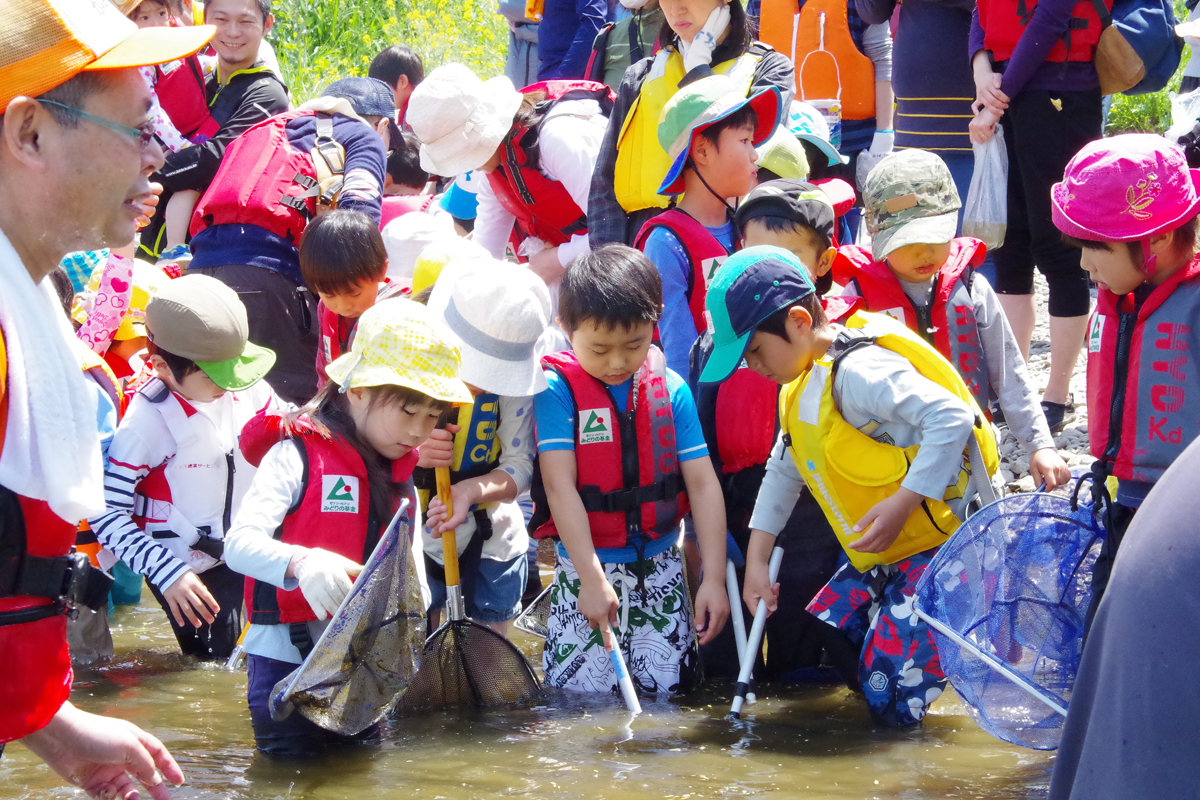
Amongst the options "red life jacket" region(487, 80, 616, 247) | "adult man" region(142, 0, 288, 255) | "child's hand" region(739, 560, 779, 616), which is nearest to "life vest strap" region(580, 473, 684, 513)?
"child's hand" region(739, 560, 779, 616)

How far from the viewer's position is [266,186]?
5352 millimetres

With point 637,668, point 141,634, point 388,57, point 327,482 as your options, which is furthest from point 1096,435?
point 388,57

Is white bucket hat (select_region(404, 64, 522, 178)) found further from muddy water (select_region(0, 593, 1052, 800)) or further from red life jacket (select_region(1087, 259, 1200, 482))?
red life jacket (select_region(1087, 259, 1200, 482))

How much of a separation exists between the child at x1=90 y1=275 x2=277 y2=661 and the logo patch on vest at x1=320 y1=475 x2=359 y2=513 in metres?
1.02

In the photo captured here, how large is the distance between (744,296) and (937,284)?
1.08 metres

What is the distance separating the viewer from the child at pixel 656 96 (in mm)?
4754

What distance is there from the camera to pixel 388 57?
30.8 ft

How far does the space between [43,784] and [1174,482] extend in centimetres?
324

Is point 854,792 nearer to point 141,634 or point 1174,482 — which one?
point 1174,482

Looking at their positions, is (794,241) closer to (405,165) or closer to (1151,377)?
(1151,377)

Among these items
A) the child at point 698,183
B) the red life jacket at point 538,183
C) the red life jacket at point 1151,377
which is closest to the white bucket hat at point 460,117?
the red life jacket at point 538,183

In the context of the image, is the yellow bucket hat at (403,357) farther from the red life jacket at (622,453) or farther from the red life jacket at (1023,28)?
the red life jacket at (1023,28)

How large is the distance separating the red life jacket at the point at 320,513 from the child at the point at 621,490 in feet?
2.38

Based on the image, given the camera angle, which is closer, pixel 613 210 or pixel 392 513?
pixel 392 513
